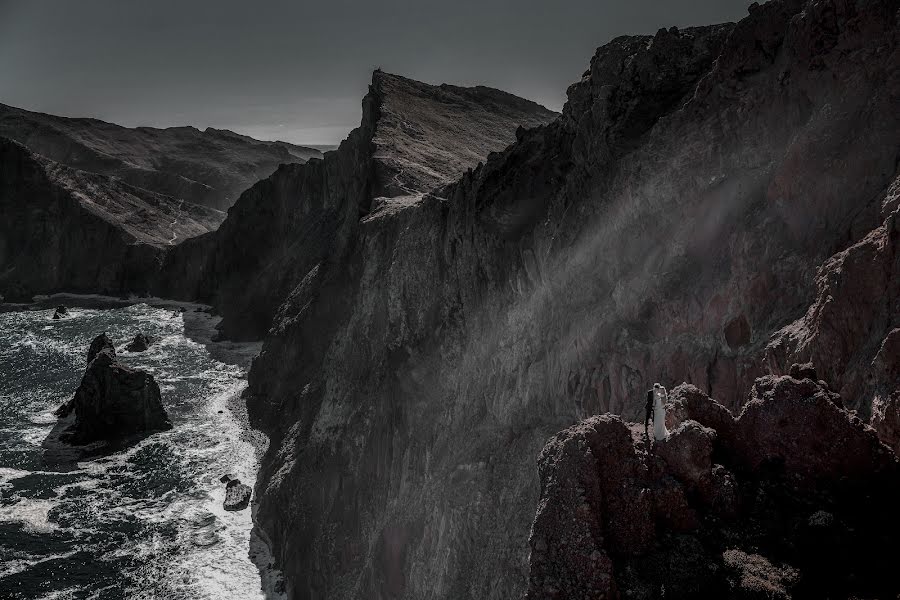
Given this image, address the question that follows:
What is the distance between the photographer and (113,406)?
6562 centimetres

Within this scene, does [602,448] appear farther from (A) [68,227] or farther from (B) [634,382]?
(A) [68,227]

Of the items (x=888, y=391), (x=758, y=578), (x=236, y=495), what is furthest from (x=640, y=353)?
(x=236, y=495)

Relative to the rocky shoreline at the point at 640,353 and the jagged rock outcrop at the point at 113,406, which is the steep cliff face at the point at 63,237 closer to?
the jagged rock outcrop at the point at 113,406

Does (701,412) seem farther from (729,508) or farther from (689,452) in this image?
(729,508)

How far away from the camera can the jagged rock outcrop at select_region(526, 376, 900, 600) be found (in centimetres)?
1203

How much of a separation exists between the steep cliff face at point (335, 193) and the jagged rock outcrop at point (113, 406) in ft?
75.9

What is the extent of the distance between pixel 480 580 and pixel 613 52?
2567 cm

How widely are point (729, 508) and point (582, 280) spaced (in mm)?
16493

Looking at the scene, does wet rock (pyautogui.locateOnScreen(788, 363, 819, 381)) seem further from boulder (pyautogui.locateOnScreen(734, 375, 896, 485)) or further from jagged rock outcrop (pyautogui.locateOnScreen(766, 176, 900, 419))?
jagged rock outcrop (pyautogui.locateOnScreen(766, 176, 900, 419))

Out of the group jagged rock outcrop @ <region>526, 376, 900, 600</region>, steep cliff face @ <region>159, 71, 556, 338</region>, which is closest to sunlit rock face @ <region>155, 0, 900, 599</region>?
jagged rock outcrop @ <region>526, 376, 900, 600</region>

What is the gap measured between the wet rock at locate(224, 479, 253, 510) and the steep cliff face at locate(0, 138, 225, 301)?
9801cm

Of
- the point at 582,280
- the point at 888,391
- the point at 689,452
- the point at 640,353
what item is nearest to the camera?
the point at 689,452

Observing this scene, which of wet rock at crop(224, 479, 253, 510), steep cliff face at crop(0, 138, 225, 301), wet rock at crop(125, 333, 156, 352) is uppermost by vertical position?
steep cliff face at crop(0, 138, 225, 301)

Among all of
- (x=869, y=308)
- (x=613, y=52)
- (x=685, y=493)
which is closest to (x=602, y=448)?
(x=685, y=493)
